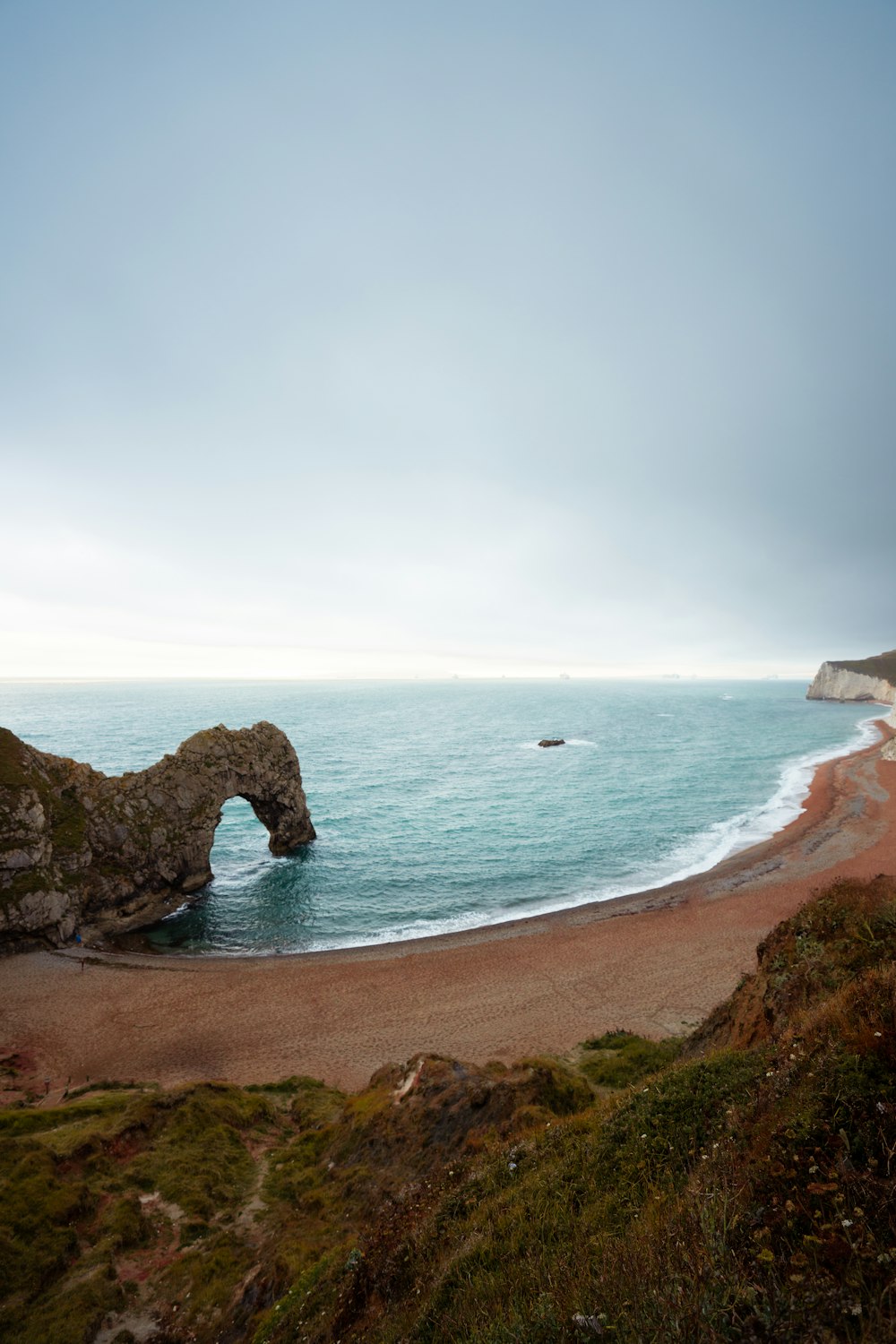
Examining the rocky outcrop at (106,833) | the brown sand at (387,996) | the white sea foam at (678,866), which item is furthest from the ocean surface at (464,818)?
the brown sand at (387,996)

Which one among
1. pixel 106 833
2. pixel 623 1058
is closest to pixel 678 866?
pixel 623 1058

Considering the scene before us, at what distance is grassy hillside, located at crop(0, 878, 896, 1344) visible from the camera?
146 inches

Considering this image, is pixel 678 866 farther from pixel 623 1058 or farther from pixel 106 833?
pixel 106 833

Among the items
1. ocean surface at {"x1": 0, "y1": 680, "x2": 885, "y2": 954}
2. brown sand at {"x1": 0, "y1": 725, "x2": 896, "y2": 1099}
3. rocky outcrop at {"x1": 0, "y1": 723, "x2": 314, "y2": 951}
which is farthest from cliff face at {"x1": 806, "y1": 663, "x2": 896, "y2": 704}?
rocky outcrop at {"x1": 0, "y1": 723, "x2": 314, "y2": 951}

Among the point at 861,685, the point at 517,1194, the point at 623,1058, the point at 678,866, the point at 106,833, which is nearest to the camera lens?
the point at 517,1194

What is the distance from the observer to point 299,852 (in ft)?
142

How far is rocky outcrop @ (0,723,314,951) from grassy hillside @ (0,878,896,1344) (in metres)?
16.5

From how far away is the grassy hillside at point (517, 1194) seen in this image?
3.72m

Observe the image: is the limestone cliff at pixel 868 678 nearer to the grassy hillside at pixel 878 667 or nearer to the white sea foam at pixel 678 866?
the grassy hillside at pixel 878 667

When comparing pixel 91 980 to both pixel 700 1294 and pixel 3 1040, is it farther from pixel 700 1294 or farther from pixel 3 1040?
pixel 700 1294

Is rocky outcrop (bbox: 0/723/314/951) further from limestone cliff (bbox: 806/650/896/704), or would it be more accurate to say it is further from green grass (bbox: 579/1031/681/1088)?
limestone cliff (bbox: 806/650/896/704)

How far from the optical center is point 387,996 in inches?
932

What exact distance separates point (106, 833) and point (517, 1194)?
33222 mm

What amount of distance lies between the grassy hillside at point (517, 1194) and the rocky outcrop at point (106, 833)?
54.3ft
